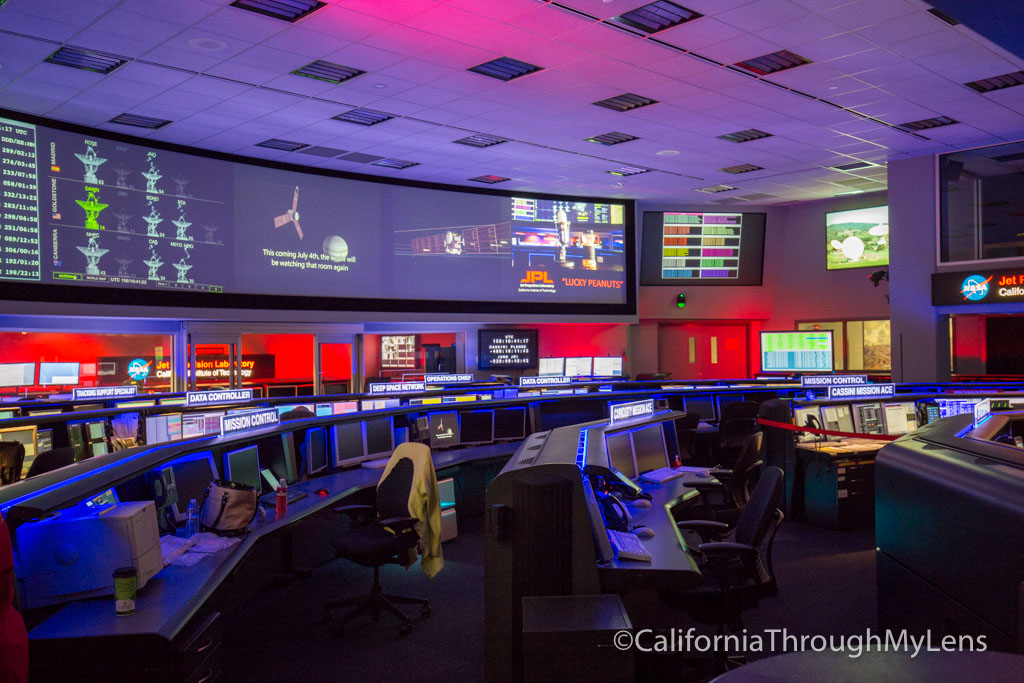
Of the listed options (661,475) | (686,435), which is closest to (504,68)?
(661,475)

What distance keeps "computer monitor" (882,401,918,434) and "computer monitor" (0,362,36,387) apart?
9.82 metres

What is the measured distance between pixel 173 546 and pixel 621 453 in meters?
3.04

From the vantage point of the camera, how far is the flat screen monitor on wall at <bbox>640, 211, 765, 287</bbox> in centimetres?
1417

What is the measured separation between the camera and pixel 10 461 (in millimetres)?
5711

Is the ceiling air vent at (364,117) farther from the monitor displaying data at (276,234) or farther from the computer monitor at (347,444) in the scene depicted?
the computer monitor at (347,444)

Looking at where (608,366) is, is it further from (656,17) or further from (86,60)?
(86,60)

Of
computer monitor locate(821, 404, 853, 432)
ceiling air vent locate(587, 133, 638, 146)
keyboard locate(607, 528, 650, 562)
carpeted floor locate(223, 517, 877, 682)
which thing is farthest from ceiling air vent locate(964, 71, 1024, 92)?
keyboard locate(607, 528, 650, 562)

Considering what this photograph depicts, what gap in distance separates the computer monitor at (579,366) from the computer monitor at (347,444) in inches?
281

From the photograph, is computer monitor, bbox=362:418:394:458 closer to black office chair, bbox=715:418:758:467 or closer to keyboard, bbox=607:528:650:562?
keyboard, bbox=607:528:650:562

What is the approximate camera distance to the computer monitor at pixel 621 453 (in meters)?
5.18

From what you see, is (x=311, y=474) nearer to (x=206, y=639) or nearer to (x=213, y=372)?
(x=206, y=639)

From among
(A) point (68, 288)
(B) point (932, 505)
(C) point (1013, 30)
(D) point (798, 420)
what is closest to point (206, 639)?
(B) point (932, 505)

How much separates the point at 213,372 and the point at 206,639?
8583 mm

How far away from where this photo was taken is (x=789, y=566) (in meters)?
5.46
